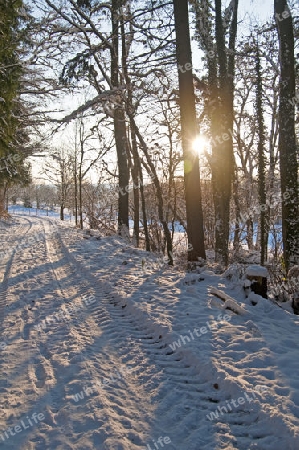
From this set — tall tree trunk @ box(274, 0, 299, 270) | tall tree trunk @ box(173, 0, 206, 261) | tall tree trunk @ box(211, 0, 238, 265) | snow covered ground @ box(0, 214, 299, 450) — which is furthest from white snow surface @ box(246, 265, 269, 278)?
tall tree trunk @ box(211, 0, 238, 265)

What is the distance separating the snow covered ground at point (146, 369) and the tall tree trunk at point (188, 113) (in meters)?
2.45

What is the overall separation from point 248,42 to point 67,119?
391 inches

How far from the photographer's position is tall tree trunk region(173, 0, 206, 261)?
8.23 m

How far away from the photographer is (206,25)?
1267 cm

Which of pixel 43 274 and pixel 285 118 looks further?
pixel 285 118

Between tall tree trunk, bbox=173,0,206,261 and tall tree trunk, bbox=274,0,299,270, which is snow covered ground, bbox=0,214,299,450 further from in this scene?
tall tree trunk, bbox=274,0,299,270

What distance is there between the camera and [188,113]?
8242 mm

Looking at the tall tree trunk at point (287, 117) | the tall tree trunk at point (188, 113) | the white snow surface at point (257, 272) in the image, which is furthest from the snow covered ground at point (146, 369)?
the tall tree trunk at point (287, 117)

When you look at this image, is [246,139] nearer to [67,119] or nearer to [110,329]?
[67,119]

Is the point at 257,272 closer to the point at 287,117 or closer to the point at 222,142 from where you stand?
the point at 287,117

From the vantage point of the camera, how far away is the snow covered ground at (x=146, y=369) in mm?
2555

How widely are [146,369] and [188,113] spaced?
21.5 ft

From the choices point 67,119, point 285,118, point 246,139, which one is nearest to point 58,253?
point 67,119

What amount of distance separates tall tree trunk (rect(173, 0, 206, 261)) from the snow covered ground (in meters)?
2.45
